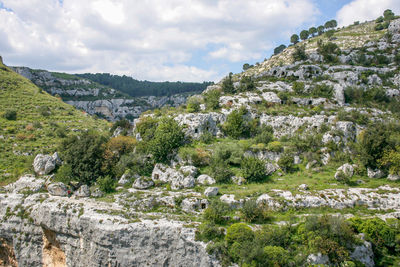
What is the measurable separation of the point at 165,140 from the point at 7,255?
Answer: 2217 centimetres

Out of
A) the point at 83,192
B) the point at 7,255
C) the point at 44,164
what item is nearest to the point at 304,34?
the point at 83,192

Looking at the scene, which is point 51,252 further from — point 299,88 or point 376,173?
point 299,88

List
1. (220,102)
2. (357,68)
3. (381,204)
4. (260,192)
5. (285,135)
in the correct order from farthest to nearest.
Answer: (357,68)
(220,102)
(285,135)
(260,192)
(381,204)

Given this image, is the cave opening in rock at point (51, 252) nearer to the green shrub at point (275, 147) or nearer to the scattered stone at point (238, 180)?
the scattered stone at point (238, 180)

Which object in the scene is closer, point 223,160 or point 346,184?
point 346,184

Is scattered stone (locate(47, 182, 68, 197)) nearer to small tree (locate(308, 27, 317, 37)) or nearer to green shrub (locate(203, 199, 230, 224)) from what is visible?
green shrub (locate(203, 199, 230, 224))

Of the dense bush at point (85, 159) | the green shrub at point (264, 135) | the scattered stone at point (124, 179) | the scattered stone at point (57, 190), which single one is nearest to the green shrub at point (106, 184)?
the scattered stone at point (124, 179)

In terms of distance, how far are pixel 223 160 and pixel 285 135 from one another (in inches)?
Answer: 533

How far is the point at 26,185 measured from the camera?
2650 centimetres

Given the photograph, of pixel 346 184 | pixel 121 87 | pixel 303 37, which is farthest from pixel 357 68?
pixel 121 87

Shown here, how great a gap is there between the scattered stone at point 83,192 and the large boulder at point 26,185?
450cm

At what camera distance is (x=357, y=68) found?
51.6m

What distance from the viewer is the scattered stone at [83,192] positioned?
25930 mm

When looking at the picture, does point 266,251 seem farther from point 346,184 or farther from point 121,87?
point 121,87
